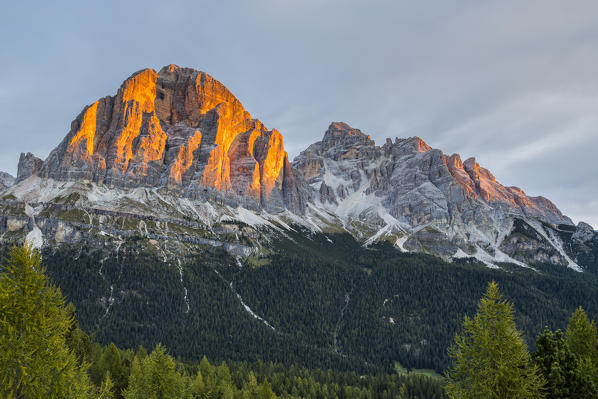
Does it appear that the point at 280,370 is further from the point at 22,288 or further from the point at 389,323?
the point at 22,288

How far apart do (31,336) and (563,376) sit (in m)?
24.7

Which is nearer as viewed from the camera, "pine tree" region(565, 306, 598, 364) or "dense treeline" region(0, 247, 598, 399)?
"dense treeline" region(0, 247, 598, 399)

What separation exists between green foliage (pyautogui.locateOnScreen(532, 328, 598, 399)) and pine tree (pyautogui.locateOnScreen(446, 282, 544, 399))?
0.77 m

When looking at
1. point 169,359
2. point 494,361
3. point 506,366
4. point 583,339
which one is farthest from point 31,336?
point 583,339

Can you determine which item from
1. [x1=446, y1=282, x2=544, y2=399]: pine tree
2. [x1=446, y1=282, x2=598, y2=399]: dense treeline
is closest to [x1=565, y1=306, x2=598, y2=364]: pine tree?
[x1=446, y1=282, x2=598, y2=399]: dense treeline

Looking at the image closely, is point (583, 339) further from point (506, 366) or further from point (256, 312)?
point (256, 312)

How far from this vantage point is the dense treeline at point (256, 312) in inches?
5374

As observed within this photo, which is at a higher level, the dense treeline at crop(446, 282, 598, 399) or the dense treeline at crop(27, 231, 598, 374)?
the dense treeline at crop(446, 282, 598, 399)

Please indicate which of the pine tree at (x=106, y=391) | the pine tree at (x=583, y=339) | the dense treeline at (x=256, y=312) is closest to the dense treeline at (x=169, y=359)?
the pine tree at (x=583, y=339)

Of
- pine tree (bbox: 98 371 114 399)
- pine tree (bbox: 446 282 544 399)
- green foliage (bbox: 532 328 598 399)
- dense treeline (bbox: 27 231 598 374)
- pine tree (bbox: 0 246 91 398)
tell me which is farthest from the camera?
dense treeline (bbox: 27 231 598 374)

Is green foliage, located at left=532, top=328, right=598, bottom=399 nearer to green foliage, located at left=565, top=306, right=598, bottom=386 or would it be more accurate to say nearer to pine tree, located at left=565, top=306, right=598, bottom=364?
green foliage, located at left=565, top=306, right=598, bottom=386

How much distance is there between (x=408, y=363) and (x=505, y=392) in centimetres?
14081

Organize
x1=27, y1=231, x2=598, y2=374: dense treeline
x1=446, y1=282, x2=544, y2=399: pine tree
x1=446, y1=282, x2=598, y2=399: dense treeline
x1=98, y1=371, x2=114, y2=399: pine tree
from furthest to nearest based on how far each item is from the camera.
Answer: x1=27, y1=231, x2=598, y2=374: dense treeline, x1=446, y1=282, x2=598, y2=399: dense treeline, x1=446, y1=282, x2=544, y2=399: pine tree, x1=98, y1=371, x2=114, y2=399: pine tree

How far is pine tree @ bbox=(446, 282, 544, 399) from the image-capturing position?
18.5 meters
